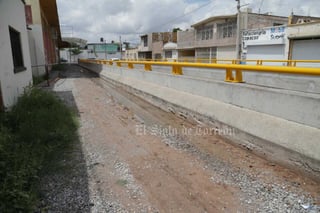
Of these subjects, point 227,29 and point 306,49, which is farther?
point 227,29

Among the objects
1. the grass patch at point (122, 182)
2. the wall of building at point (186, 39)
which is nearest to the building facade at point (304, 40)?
the wall of building at point (186, 39)

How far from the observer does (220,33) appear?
114 ft

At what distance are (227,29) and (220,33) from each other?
1.54m

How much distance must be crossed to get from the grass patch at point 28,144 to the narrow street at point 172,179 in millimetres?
257

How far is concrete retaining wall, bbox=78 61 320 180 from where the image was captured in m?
2.93

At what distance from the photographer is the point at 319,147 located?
9.02 ft

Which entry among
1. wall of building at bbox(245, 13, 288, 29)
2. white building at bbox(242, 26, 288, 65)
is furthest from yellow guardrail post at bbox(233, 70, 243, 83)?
wall of building at bbox(245, 13, 288, 29)

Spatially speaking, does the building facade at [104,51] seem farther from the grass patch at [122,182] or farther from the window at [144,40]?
the grass patch at [122,182]

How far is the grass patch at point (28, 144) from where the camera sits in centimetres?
236

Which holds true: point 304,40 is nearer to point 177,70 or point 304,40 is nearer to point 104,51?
point 177,70

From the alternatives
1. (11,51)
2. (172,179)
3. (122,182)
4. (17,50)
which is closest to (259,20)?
(17,50)

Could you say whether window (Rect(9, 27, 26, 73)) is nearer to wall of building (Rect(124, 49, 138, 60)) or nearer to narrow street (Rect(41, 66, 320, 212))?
narrow street (Rect(41, 66, 320, 212))

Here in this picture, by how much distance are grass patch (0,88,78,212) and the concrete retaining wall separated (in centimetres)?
293

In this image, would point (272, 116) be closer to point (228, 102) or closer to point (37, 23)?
point (228, 102)
